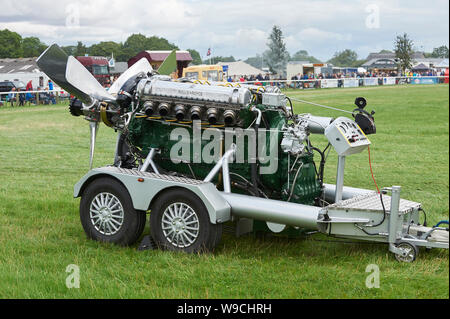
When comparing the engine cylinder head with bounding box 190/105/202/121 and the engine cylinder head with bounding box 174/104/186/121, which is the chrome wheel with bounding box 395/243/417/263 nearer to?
the engine cylinder head with bounding box 190/105/202/121

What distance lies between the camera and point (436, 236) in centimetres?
610

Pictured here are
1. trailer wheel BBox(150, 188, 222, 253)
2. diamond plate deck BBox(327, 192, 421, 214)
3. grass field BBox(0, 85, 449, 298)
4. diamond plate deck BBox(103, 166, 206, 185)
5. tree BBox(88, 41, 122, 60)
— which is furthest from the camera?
tree BBox(88, 41, 122, 60)

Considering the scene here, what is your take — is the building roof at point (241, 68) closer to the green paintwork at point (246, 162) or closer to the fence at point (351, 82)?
the fence at point (351, 82)

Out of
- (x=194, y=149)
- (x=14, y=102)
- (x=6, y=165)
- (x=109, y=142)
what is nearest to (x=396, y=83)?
(x=14, y=102)

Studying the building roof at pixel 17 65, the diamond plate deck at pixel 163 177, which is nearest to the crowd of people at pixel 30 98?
the building roof at pixel 17 65

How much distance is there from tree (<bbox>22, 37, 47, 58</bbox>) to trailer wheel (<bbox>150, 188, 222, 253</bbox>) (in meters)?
46.7

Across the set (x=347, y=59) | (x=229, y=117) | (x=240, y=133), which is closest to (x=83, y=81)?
(x=229, y=117)

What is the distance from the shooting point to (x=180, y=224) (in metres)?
6.43

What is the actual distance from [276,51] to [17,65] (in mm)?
24385

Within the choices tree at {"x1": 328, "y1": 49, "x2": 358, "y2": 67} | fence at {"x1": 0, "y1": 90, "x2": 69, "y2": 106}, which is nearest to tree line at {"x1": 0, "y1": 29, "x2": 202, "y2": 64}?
fence at {"x1": 0, "y1": 90, "x2": 69, "y2": 106}

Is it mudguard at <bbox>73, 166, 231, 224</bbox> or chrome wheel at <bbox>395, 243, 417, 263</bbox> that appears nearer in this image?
chrome wheel at <bbox>395, 243, 417, 263</bbox>

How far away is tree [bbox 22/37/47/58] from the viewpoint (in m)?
51.2

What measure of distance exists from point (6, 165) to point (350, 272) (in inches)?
401

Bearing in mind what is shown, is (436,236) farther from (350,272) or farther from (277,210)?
(277,210)
